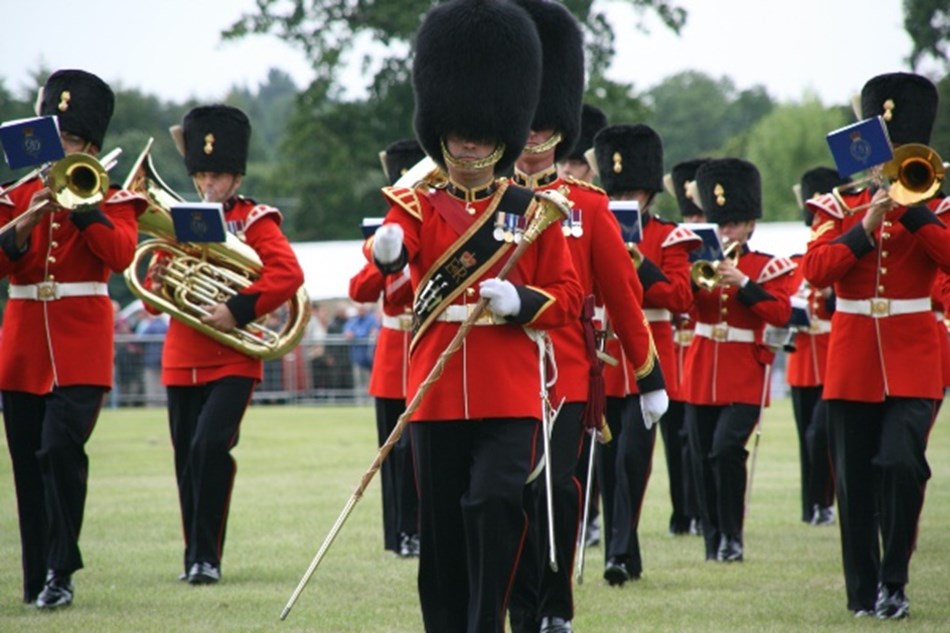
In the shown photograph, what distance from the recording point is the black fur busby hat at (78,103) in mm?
9484

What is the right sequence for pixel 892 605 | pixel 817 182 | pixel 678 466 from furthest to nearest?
pixel 817 182 → pixel 678 466 → pixel 892 605

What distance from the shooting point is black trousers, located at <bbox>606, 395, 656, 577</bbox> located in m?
10.4

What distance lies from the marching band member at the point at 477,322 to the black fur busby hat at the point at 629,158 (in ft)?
11.6

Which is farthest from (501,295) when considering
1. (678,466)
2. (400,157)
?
(678,466)

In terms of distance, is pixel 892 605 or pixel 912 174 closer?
pixel 912 174

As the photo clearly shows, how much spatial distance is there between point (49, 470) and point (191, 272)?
1855 millimetres

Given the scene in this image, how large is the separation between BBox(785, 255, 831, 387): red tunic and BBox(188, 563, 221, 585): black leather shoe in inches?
230

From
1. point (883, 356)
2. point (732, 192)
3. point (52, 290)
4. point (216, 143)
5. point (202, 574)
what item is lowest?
point (202, 574)

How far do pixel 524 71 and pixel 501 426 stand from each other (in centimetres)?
141

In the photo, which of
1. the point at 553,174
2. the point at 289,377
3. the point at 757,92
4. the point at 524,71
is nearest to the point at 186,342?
the point at 553,174

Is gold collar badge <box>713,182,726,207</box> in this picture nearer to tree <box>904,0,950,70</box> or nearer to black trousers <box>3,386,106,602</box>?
black trousers <box>3,386,106,602</box>

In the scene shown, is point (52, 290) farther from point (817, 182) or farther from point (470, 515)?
point (817, 182)

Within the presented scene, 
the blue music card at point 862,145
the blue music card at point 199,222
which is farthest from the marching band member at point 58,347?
the blue music card at point 862,145

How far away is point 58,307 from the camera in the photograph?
30.9 ft
